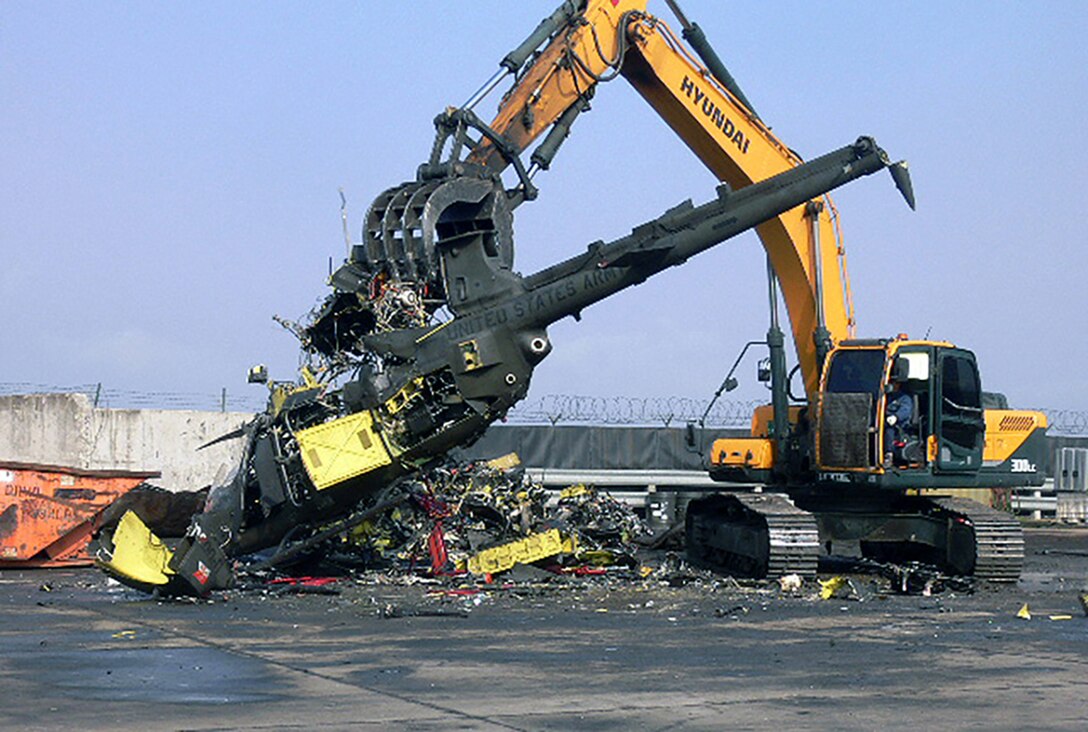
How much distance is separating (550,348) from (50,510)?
819cm

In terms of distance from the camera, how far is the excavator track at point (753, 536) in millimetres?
18578

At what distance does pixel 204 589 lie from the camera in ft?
52.5

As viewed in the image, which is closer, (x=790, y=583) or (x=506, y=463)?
(x=790, y=583)

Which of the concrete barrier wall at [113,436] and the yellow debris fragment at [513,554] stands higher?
the concrete barrier wall at [113,436]

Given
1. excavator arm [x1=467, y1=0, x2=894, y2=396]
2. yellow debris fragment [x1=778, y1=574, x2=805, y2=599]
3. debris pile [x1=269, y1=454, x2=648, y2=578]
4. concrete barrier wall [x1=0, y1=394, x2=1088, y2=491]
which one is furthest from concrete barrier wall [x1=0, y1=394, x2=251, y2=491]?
yellow debris fragment [x1=778, y1=574, x2=805, y2=599]

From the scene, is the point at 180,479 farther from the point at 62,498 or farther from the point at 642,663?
the point at 642,663

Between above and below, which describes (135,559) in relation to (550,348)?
below

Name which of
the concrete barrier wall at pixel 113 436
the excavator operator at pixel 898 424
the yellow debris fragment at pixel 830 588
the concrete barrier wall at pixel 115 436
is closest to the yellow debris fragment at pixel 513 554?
the yellow debris fragment at pixel 830 588

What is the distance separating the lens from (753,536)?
1930 cm

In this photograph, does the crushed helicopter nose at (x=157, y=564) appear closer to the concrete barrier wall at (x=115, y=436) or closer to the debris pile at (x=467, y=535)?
the debris pile at (x=467, y=535)

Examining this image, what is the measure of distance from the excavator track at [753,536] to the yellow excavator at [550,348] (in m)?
0.03

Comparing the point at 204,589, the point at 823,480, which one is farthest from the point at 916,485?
the point at 204,589

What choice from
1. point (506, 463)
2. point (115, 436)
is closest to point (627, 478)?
point (115, 436)

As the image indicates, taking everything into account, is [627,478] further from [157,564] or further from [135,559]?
[135,559]
